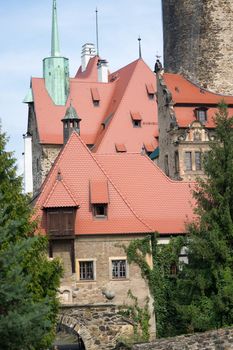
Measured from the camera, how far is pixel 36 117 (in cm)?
5941

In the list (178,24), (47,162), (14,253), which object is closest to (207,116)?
(178,24)

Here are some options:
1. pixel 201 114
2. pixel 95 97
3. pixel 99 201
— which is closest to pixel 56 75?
pixel 95 97

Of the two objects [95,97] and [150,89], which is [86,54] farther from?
[150,89]

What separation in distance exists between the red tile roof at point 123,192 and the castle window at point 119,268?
3.44 ft

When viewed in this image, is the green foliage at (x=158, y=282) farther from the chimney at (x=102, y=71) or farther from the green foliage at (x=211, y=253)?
the chimney at (x=102, y=71)

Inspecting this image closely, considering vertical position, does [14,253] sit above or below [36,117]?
below

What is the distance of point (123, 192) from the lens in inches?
1377

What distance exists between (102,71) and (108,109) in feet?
16.2

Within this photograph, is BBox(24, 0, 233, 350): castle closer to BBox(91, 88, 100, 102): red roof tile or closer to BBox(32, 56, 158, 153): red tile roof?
BBox(32, 56, 158, 153): red tile roof

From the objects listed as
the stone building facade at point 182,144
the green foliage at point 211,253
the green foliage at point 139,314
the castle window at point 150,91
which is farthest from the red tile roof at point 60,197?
the castle window at point 150,91

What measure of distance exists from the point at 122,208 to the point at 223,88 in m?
21.1

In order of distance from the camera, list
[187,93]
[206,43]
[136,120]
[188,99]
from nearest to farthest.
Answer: [188,99]
[187,93]
[206,43]
[136,120]

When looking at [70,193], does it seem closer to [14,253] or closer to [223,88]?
[14,253]

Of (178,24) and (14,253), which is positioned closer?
(14,253)
